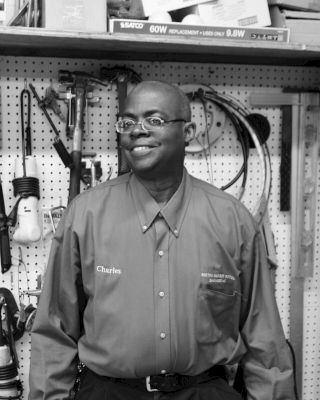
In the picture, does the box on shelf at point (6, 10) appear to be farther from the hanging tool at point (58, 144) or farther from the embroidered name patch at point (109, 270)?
the embroidered name patch at point (109, 270)

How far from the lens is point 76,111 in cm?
194

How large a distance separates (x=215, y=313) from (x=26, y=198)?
0.77 meters

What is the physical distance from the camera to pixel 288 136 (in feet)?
7.07

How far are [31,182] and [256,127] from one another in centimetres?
89

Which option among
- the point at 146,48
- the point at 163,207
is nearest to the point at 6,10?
the point at 146,48

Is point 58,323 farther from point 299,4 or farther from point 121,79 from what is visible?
point 299,4

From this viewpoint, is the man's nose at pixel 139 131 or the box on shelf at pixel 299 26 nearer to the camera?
the man's nose at pixel 139 131

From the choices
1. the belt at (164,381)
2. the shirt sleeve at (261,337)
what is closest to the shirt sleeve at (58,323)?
the belt at (164,381)

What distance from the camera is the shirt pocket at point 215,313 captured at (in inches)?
63.3

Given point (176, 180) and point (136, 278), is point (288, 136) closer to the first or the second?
point (176, 180)

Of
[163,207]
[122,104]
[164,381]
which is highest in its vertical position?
[122,104]

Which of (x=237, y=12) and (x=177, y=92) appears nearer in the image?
(x=177, y=92)

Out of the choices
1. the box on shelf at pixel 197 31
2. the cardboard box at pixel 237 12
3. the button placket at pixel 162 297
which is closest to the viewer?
the button placket at pixel 162 297

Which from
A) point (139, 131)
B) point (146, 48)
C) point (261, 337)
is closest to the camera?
point (139, 131)
